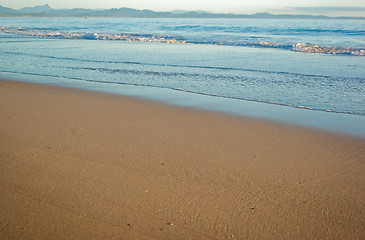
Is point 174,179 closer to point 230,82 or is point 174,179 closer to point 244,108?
point 244,108

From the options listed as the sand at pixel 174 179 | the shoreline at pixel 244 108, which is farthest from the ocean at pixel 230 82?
the sand at pixel 174 179

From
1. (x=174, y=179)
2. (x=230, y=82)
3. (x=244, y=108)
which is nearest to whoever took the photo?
(x=174, y=179)

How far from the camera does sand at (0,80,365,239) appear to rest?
297 centimetres

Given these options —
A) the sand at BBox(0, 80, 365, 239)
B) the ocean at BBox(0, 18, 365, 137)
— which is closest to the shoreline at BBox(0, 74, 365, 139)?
the ocean at BBox(0, 18, 365, 137)

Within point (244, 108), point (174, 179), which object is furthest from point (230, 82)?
point (174, 179)

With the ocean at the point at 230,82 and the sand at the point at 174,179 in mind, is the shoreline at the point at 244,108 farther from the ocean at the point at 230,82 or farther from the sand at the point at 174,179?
the sand at the point at 174,179

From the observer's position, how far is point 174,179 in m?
3.85

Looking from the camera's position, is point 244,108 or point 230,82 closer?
point 244,108

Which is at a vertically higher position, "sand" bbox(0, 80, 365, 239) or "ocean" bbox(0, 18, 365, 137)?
"ocean" bbox(0, 18, 365, 137)

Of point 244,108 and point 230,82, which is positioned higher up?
point 230,82

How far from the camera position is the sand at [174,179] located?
2.97m

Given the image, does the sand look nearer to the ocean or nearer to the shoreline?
the shoreline

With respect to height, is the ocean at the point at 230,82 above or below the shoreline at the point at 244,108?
above

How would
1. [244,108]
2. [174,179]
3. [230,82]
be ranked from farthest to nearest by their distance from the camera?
[230,82]
[244,108]
[174,179]
